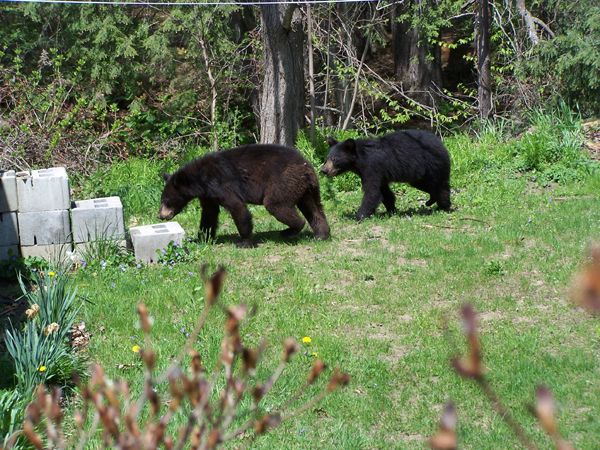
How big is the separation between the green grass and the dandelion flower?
2.06 feet

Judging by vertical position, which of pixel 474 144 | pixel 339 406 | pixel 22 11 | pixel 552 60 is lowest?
pixel 339 406

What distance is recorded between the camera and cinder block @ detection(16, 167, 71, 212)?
9711 millimetres

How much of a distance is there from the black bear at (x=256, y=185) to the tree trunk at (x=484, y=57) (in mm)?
9090

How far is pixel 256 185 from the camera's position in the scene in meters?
10.4

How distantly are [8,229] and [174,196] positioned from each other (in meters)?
2.14

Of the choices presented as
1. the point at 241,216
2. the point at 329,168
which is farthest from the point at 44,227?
the point at 329,168

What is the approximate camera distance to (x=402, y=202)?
43.0 feet

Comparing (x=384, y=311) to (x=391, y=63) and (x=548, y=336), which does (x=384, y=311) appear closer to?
(x=548, y=336)

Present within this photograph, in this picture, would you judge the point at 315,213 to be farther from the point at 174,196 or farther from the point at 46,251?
the point at 46,251

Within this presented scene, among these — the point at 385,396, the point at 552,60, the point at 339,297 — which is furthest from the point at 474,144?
the point at 385,396

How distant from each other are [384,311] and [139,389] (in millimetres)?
2602

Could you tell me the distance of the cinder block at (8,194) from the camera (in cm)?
962

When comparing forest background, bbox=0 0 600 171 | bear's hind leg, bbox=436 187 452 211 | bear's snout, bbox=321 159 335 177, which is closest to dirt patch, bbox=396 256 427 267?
bear's hind leg, bbox=436 187 452 211

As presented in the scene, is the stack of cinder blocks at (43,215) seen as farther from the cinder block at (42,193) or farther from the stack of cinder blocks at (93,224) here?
the stack of cinder blocks at (93,224)
